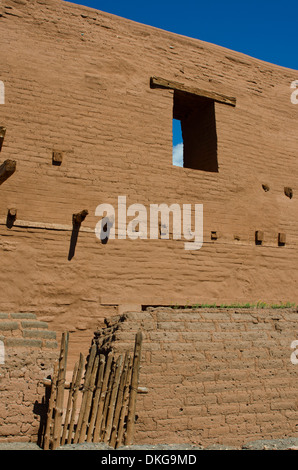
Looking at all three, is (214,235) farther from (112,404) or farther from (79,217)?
(112,404)

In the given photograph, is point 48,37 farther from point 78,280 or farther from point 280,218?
point 280,218

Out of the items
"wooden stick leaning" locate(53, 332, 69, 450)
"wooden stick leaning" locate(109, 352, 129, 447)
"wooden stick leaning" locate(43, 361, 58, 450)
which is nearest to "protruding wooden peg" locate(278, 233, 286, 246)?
"wooden stick leaning" locate(109, 352, 129, 447)

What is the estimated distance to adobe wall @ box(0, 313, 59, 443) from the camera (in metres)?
4.73

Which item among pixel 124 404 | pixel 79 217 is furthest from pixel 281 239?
pixel 124 404

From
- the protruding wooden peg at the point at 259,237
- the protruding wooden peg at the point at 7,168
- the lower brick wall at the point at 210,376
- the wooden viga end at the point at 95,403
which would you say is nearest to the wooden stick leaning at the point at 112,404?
the wooden viga end at the point at 95,403

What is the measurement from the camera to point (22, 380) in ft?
16.0

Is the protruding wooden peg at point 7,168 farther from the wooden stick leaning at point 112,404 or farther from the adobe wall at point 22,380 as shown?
the wooden stick leaning at point 112,404

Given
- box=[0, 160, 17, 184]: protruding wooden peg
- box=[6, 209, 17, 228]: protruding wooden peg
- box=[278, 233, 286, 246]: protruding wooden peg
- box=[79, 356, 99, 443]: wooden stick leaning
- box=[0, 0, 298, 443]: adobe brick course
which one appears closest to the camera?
box=[79, 356, 99, 443]: wooden stick leaning

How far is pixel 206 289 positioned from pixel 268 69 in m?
5.62

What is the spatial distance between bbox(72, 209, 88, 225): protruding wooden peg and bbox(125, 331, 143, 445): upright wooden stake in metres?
2.97

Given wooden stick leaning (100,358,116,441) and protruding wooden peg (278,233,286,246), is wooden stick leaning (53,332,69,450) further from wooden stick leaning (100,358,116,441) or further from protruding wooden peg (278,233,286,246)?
protruding wooden peg (278,233,286,246)

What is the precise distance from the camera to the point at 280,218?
994 centimetres

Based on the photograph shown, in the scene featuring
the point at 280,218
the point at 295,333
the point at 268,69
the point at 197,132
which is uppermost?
the point at 268,69
